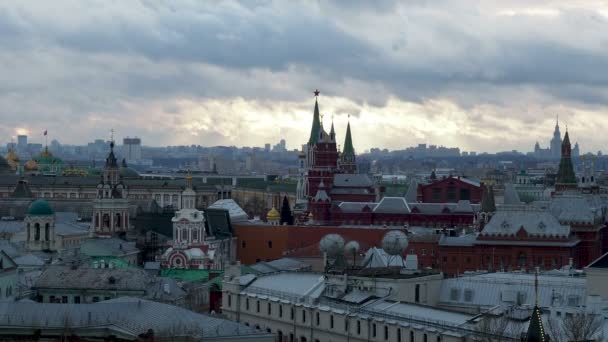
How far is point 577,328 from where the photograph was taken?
1992 inches

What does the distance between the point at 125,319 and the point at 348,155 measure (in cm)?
12768

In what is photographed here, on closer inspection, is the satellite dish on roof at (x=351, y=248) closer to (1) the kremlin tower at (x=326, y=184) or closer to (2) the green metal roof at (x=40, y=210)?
(2) the green metal roof at (x=40, y=210)

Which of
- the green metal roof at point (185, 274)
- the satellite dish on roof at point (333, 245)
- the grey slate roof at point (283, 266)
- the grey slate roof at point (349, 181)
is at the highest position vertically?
the grey slate roof at point (349, 181)

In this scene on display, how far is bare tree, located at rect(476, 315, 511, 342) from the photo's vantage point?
52016 millimetres

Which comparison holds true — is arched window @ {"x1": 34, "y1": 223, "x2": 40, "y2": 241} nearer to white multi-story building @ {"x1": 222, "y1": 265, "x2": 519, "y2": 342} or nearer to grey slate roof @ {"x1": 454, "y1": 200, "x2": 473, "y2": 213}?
white multi-story building @ {"x1": 222, "y1": 265, "x2": 519, "y2": 342}

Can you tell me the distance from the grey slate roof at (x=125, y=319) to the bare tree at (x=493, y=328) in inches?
346

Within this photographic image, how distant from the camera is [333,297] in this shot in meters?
66.9

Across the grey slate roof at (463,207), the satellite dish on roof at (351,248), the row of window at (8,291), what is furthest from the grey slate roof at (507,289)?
the grey slate roof at (463,207)

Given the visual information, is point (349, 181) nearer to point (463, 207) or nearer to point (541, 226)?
point (463, 207)

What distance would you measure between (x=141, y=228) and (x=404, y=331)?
68530 mm

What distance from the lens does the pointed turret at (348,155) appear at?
17850cm

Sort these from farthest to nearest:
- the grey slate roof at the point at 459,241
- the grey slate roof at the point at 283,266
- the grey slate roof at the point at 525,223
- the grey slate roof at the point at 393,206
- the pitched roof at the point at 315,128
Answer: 1. the pitched roof at the point at 315,128
2. the grey slate roof at the point at 393,206
3. the grey slate roof at the point at 459,241
4. the grey slate roof at the point at 525,223
5. the grey slate roof at the point at 283,266

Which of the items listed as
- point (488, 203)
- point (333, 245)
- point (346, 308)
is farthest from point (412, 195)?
point (346, 308)

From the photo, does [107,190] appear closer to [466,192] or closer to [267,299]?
[466,192]
